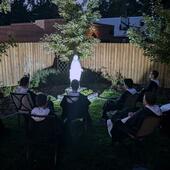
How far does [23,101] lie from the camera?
26.5 ft

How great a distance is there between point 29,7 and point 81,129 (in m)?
37.5

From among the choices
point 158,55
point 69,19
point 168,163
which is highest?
point 69,19

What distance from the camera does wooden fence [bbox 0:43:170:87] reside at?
16.2 meters

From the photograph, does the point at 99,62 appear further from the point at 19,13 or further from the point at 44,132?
the point at 19,13

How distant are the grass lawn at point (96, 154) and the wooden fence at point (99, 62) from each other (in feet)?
26.6

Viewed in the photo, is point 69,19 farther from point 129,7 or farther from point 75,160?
point 129,7

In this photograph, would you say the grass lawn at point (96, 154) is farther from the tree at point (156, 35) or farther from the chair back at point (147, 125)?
the tree at point (156, 35)

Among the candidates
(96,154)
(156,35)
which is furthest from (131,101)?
(156,35)

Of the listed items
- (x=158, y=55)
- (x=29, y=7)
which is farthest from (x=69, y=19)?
(x=29, y=7)

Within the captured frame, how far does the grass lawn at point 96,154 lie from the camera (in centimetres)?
628

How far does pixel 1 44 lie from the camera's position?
24.9 feet

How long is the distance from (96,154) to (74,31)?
10.2 metres

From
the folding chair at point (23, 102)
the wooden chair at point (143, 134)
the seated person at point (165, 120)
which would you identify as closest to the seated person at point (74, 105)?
the folding chair at point (23, 102)

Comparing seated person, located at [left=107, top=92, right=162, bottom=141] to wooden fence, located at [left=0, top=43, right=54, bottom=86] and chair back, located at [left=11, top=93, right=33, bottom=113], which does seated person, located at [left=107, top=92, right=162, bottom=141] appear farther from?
wooden fence, located at [left=0, top=43, right=54, bottom=86]
